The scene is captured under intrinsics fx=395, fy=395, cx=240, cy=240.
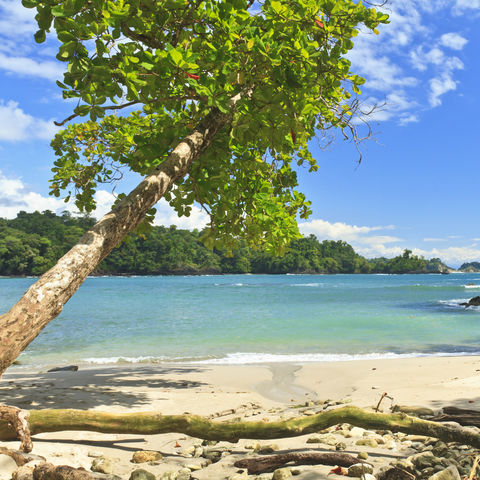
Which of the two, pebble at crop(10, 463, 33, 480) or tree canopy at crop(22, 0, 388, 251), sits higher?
tree canopy at crop(22, 0, 388, 251)

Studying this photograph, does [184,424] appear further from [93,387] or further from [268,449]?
[93,387]

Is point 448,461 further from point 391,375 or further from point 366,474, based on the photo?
Result: point 391,375

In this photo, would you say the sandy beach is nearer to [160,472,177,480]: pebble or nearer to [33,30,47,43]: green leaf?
[160,472,177,480]: pebble

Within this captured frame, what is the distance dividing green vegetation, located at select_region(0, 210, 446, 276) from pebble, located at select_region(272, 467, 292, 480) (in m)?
88.9

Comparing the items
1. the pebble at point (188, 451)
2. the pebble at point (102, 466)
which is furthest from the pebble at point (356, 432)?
the pebble at point (102, 466)

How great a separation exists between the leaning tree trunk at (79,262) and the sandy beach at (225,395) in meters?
1.50

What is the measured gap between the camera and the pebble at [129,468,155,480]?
134 inches

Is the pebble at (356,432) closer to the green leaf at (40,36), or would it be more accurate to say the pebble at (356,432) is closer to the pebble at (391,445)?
the pebble at (391,445)

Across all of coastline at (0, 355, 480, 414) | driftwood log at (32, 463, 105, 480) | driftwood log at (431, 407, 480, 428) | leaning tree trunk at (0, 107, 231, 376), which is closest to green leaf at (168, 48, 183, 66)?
leaning tree trunk at (0, 107, 231, 376)

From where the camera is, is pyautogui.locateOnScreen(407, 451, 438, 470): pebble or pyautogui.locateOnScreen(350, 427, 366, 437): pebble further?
pyautogui.locateOnScreen(350, 427, 366, 437): pebble

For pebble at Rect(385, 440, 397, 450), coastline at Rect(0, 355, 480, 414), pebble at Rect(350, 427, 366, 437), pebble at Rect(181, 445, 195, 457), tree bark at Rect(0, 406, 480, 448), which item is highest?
tree bark at Rect(0, 406, 480, 448)

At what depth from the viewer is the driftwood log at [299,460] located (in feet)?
11.4

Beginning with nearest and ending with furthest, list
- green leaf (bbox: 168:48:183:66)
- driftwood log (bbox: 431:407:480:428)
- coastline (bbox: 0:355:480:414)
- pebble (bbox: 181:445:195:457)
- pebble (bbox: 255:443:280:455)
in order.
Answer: green leaf (bbox: 168:48:183:66) < pebble (bbox: 255:443:280:455) < pebble (bbox: 181:445:195:457) < driftwood log (bbox: 431:407:480:428) < coastline (bbox: 0:355:480:414)

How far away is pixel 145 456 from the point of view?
403cm
